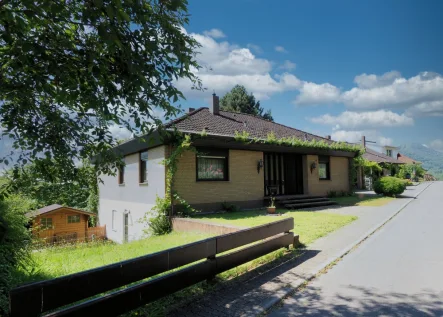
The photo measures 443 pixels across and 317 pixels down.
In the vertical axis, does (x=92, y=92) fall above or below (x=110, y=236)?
above

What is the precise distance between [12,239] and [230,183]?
10425 mm

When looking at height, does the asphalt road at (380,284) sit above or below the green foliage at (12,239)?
below

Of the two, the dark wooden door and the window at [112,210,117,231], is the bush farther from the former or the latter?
the window at [112,210,117,231]

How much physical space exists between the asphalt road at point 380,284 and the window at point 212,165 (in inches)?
285

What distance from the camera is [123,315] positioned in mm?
3736

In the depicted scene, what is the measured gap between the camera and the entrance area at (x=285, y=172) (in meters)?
17.7

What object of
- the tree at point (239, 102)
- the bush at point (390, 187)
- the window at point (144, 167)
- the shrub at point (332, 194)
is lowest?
the shrub at point (332, 194)

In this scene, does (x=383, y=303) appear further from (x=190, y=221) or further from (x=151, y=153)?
(x=151, y=153)

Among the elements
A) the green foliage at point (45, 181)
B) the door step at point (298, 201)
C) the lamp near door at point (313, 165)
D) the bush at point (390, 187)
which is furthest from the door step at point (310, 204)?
the green foliage at point (45, 181)

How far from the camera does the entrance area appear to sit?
1772 cm

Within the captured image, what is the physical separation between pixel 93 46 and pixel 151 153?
964cm

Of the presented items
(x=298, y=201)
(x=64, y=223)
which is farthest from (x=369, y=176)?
(x=64, y=223)

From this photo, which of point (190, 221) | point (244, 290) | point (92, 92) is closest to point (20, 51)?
point (92, 92)

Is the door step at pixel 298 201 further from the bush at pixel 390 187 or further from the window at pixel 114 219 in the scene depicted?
the window at pixel 114 219
